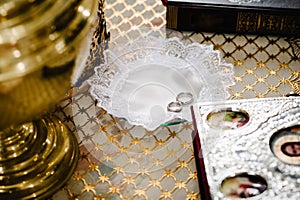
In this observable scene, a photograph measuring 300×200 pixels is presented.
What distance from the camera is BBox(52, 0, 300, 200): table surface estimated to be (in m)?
1.03

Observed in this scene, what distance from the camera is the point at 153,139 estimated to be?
1083 millimetres

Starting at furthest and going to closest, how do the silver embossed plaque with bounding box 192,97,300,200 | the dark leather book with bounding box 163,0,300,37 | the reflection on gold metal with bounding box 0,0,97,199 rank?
the dark leather book with bounding box 163,0,300,37 < the silver embossed plaque with bounding box 192,97,300,200 < the reflection on gold metal with bounding box 0,0,97,199

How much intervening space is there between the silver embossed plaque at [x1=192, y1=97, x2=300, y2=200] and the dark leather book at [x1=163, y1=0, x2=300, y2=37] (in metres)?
0.20

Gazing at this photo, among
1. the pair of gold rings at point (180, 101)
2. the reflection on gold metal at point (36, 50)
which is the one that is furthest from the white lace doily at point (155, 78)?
the reflection on gold metal at point (36, 50)

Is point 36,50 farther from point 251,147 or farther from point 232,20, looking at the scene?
point 232,20

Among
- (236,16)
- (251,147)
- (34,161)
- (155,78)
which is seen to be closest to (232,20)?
(236,16)

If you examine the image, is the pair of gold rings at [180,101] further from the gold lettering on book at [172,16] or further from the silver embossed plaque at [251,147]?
the gold lettering on book at [172,16]

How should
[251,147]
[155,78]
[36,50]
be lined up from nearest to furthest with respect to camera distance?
[36,50], [251,147], [155,78]

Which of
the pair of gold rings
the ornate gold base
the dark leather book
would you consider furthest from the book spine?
the ornate gold base

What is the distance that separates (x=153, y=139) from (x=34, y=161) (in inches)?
8.1

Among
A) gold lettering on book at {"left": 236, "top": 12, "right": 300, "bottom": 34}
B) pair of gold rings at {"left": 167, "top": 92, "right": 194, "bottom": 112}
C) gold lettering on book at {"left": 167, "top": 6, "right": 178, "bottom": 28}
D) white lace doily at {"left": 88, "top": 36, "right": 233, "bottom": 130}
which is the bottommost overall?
pair of gold rings at {"left": 167, "top": 92, "right": 194, "bottom": 112}

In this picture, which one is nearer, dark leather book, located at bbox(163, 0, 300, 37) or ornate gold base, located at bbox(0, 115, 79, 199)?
ornate gold base, located at bbox(0, 115, 79, 199)

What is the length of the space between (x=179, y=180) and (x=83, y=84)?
266mm

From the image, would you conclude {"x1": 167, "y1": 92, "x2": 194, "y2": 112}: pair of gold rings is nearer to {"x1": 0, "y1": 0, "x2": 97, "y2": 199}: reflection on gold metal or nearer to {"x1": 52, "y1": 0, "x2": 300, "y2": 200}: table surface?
{"x1": 52, "y1": 0, "x2": 300, "y2": 200}: table surface
